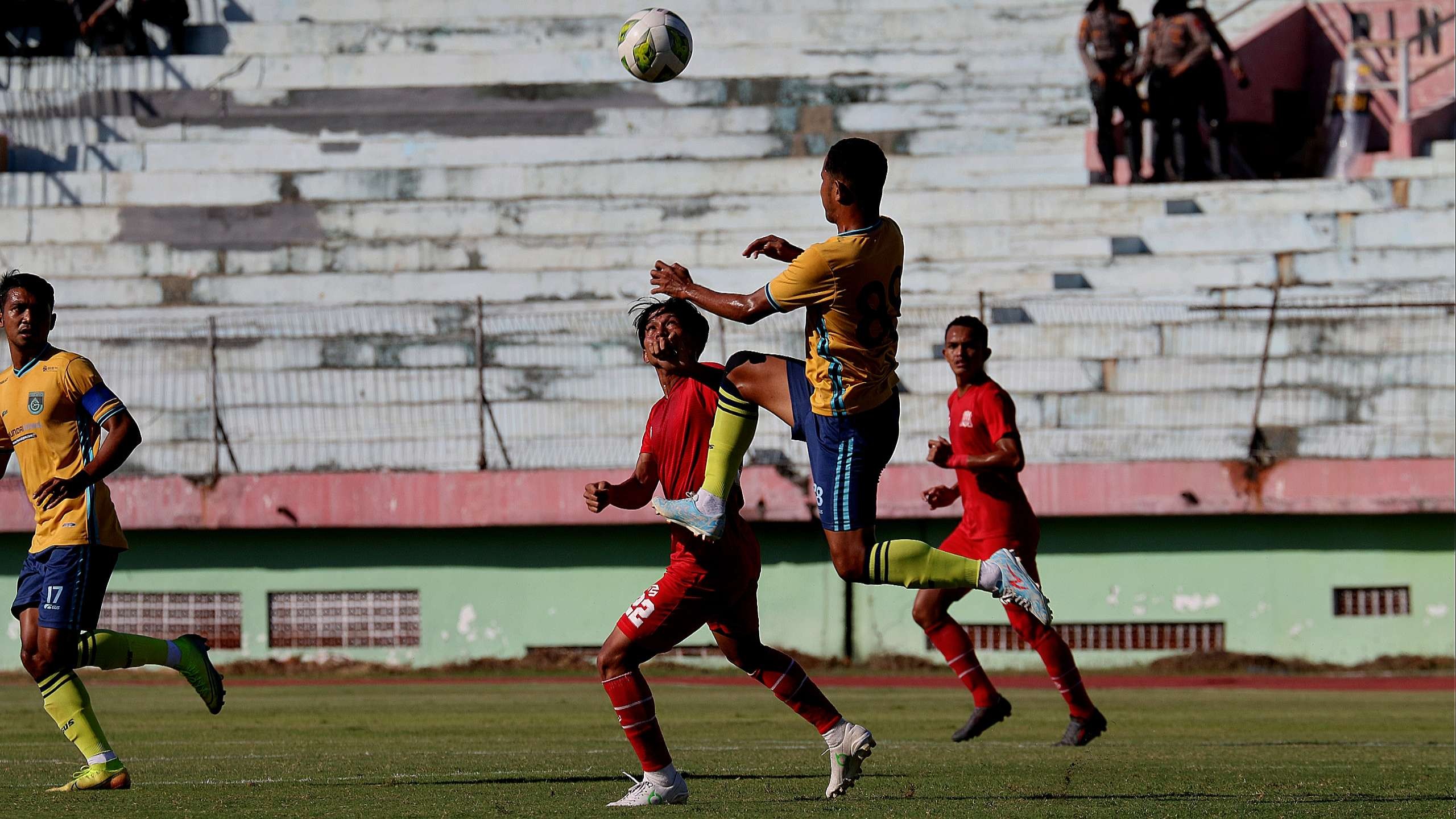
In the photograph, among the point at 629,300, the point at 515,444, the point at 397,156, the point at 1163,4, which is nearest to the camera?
the point at 515,444

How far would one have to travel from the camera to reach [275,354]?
17.8m

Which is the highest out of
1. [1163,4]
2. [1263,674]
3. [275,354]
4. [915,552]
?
[1163,4]

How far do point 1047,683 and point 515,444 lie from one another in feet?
17.4

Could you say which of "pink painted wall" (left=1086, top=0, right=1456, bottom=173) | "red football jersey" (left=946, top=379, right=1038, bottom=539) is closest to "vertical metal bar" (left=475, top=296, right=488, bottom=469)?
"red football jersey" (left=946, top=379, right=1038, bottom=539)

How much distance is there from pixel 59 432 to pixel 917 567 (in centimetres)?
357

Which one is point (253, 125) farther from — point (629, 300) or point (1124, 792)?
point (1124, 792)

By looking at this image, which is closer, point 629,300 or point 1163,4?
point 629,300

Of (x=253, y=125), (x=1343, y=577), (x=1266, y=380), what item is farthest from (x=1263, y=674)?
(x=253, y=125)

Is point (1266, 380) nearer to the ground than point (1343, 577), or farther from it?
farther from it

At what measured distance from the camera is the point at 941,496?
31.5 feet

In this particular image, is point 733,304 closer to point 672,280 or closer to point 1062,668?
point 672,280

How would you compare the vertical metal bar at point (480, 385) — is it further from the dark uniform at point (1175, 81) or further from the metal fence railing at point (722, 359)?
the dark uniform at point (1175, 81)

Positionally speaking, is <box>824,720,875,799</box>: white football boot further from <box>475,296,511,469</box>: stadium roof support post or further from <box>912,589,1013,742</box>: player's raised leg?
<box>475,296,511,469</box>: stadium roof support post

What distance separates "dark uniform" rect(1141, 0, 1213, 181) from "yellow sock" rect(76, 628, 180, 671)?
1515 centimetres
